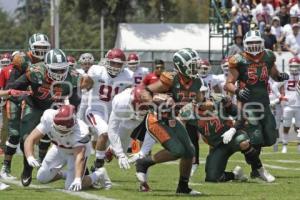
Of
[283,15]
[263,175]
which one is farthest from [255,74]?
[283,15]

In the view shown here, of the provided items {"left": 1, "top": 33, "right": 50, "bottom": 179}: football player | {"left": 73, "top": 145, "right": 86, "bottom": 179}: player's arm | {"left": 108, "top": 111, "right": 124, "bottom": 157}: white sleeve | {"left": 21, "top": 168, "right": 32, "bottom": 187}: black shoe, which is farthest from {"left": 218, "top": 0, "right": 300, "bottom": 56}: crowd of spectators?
{"left": 73, "top": 145, "right": 86, "bottom": 179}: player's arm

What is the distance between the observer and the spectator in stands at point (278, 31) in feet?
66.6

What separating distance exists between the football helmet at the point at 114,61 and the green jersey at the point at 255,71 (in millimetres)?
1397

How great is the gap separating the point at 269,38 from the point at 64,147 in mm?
11373

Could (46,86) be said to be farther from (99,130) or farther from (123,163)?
(99,130)

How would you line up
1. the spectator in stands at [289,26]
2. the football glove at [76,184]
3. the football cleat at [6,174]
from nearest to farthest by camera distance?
the football glove at [76,184] < the football cleat at [6,174] < the spectator in stands at [289,26]

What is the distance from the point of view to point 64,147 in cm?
912

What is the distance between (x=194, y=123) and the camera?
10.9 meters

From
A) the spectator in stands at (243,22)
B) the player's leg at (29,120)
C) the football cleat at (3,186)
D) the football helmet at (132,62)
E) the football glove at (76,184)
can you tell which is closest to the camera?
the football glove at (76,184)

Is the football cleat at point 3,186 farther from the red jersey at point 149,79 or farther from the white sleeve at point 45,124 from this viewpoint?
the red jersey at point 149,79

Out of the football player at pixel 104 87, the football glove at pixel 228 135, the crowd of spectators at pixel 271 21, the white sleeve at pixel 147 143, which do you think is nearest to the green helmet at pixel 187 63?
the football glove at pixel 228 135

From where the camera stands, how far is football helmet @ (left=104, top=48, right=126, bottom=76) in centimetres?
1114

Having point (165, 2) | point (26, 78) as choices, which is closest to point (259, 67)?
point (26, 78)

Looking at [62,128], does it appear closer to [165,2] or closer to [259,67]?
[259,67]
